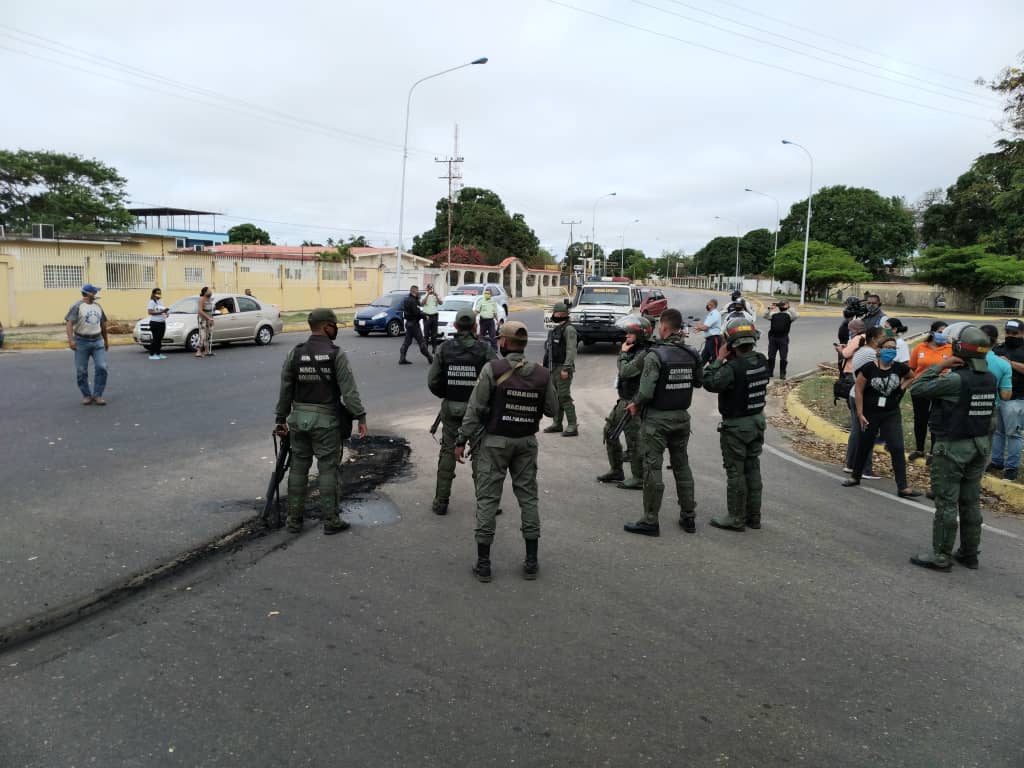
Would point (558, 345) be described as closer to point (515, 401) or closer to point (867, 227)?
point (515, 401)

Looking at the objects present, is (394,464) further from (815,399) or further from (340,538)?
(815,399)

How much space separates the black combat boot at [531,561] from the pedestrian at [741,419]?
189 centimetres

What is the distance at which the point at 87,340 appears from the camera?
1003 centimetres

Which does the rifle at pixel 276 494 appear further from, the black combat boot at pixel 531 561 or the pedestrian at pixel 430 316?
the pedestrian at pixel 430 316

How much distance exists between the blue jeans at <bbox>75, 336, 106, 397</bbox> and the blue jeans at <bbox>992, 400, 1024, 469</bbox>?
37.5 feet

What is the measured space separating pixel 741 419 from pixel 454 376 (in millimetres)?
2421

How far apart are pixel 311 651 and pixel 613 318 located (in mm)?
16105

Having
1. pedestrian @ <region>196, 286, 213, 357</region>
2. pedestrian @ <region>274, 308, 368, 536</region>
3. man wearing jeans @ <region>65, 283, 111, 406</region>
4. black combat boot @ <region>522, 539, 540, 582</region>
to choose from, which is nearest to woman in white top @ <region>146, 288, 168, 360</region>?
pedestrian @ <region>196, 286, 213, 357</region>

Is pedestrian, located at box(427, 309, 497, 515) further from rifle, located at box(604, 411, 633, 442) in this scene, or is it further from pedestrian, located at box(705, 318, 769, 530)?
pedestrian, located at box(705, 318, 769, 530)

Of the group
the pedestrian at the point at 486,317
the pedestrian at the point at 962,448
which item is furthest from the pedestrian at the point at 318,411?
the pedestrian at the point at 486,317

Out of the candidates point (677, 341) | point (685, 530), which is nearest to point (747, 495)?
point (685, 530)

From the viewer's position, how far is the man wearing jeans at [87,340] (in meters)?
10.0

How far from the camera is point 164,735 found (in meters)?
2.97

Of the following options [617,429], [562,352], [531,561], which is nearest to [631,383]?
[617,429]
